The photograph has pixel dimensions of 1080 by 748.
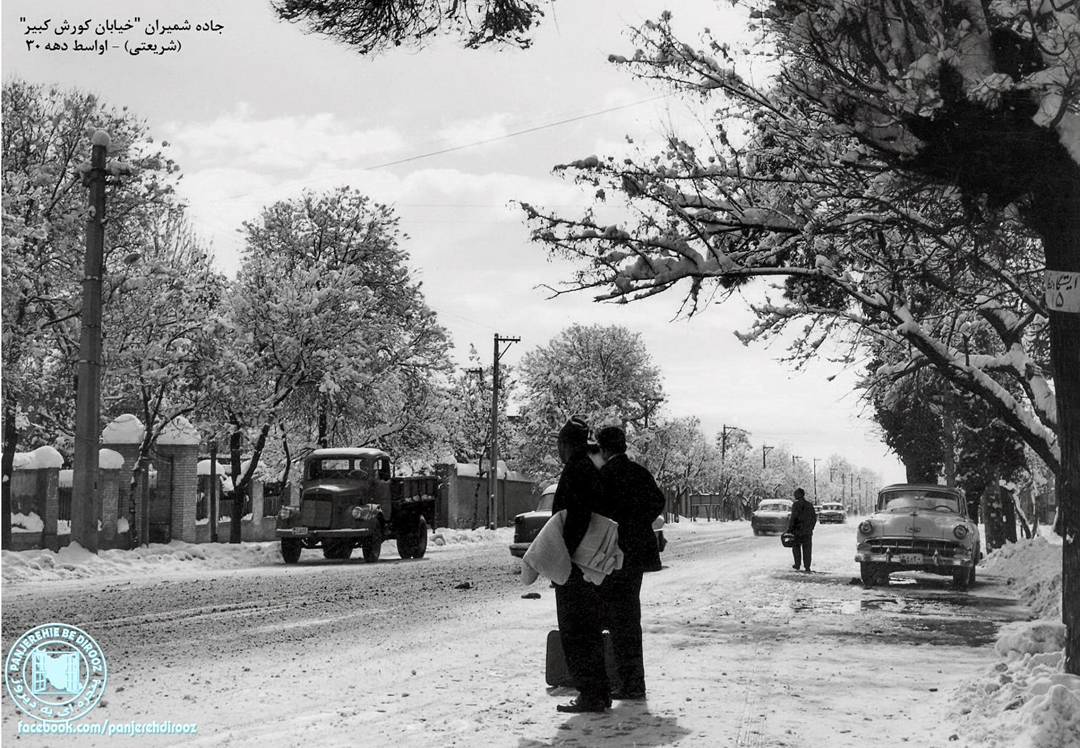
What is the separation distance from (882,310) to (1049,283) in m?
6.38

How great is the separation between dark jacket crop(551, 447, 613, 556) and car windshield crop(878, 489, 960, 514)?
42.0ft

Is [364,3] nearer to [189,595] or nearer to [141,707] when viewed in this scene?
[141,707]

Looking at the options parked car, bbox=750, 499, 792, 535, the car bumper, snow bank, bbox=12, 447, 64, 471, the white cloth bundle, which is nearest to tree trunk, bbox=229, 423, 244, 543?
snow bank, bbox=12, 447, 64, 471

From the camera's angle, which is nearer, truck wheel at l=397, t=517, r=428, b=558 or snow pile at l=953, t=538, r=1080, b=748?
snow pile at l=953, t=538, r=1080, b=748

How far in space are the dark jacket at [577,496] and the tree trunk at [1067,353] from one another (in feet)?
10.2

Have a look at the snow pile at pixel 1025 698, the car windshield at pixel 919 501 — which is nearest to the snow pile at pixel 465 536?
the car windshield at pixel 919 501

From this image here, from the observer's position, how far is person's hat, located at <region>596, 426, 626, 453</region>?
290 inches

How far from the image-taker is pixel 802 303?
14305 mm

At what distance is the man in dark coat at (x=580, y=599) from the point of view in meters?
6.55

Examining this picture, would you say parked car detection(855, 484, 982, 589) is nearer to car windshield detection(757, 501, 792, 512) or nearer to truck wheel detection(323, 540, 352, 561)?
truck wheel detection(323, 540, 352, 561)

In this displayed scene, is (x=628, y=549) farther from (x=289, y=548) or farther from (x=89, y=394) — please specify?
(x=289, y=548)

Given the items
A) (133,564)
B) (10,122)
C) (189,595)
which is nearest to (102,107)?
(10,122)

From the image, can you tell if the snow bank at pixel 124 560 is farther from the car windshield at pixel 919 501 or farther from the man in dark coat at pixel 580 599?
the car windshield at pixel 919 501

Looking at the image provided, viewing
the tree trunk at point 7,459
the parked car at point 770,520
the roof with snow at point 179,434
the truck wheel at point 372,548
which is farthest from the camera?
the parked car at point 770,520
